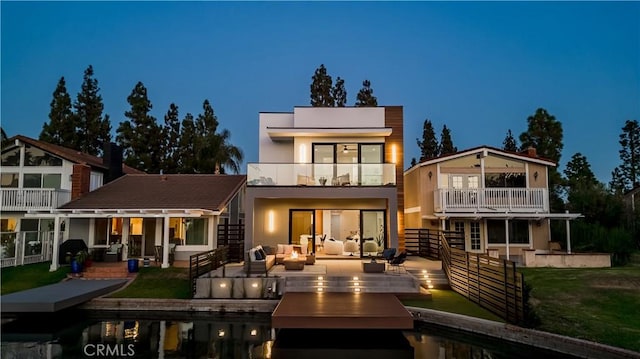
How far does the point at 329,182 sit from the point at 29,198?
1428 cm

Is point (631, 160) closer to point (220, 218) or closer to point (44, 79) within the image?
point (220, 218)

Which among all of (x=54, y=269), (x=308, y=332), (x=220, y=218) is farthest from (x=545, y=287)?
(x=54, y=269)

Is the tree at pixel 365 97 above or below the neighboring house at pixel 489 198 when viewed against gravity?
above

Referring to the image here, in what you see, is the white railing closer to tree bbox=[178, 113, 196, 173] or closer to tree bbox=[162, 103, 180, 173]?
tree bbox=[178, 113, 196, 173]

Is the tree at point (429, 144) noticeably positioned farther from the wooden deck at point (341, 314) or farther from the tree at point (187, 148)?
the wooden deck at point (341, 314)

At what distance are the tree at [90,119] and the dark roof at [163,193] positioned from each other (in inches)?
627

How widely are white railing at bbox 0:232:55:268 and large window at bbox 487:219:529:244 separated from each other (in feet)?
71.5

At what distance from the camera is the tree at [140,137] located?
108 feet


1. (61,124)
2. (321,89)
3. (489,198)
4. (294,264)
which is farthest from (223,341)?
(61,124)

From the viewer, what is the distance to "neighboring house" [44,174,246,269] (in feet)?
54.8

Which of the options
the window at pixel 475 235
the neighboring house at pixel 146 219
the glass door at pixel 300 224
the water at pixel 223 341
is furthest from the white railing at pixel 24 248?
the window at pixel 475 235

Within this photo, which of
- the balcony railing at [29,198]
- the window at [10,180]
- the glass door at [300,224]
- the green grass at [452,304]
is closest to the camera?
the green grass at [452,304]

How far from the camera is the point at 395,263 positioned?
1309 centimetres

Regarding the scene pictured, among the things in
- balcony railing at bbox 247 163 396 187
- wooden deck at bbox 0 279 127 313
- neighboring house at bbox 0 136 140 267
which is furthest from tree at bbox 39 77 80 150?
balcony railing at bbox 247 163 396 187
